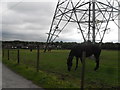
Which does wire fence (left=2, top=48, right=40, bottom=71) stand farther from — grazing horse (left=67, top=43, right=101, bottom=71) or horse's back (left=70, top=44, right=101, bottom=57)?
horse's back (left=70, top=44, right=101, bottom=57)

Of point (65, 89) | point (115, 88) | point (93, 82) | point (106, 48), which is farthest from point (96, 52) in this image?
point (106, 48)

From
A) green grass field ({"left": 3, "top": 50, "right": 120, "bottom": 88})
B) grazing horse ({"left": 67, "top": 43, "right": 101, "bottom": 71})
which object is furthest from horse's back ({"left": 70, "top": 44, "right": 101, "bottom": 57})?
green grass field ({"left": 3, "top": 50, "right": 120, "bottom": 88})

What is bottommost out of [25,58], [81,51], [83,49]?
[25,58]

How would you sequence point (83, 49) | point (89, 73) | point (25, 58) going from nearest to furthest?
point (89, 73) < point (83, 49) < point (25, 58)

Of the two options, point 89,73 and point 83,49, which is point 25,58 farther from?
point 89,73

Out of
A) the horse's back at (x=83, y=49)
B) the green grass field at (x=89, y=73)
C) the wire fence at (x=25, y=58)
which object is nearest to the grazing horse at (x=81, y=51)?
the horse's back at (x=83, y=49)

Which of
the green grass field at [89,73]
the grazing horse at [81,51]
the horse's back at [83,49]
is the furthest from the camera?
the horse's back at [83,49]

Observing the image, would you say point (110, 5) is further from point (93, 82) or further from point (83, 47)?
point (93, 82)

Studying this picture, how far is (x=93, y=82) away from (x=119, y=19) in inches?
459

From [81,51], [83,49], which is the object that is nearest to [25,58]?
[83,49]

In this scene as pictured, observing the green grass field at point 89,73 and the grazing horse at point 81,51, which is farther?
the grazing horse at point 81,51

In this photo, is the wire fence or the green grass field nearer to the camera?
the green grass field

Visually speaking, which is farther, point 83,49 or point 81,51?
point 83,49

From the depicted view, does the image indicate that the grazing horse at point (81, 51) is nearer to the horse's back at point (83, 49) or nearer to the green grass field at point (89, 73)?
the horse's back at point (83, 49)
